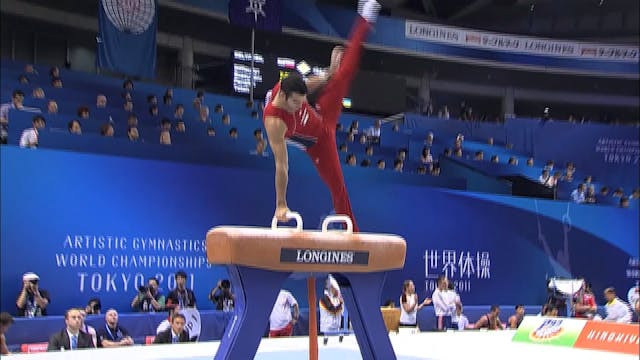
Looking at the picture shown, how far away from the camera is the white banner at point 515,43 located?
663 inches

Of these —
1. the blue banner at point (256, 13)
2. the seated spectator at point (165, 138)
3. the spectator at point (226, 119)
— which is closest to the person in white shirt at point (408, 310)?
the seated spectator at point (165, 138)

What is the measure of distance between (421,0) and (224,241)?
60.4ft

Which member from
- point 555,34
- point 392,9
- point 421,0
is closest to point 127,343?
point 392,9

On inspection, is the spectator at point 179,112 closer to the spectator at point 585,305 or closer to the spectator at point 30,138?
the spectator at point 30,138

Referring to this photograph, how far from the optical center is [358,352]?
499cm

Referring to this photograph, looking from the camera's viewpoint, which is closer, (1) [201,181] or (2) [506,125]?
(1) [201,181]

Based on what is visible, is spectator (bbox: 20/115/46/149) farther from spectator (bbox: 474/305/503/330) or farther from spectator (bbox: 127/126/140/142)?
spectator (bbox: 474/305/503/330)

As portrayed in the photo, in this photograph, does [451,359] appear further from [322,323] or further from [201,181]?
[201,181]

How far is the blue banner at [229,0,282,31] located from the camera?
1046 centimetres

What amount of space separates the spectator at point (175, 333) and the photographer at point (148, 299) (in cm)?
97

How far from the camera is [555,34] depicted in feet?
67.8

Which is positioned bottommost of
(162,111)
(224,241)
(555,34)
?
(224,241)

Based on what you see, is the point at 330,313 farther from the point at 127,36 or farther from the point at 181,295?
the point at 127,36

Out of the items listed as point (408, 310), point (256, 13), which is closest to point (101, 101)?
point (256, 13)
